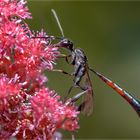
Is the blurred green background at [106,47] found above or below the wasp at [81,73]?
above

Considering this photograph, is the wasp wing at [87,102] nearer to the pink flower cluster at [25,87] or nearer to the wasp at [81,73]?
the wasp at [81,73]

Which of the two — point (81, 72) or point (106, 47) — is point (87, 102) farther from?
point (106, 47)

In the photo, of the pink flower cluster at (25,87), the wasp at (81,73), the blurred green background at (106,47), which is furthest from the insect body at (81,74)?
the blurred green background at (106,47)

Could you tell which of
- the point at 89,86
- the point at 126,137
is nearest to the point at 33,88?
the point at 89,86

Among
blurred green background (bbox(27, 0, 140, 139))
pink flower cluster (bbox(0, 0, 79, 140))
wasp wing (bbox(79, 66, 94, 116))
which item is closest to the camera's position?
pink flower cluster (bbox(0, 0, 79, 140))

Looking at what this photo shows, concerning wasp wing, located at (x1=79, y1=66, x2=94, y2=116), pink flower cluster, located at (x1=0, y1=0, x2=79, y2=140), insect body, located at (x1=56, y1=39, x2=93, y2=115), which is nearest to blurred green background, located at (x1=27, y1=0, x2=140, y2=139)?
insect body, located at (x1=56, y1=39, x2=93, y2=115)

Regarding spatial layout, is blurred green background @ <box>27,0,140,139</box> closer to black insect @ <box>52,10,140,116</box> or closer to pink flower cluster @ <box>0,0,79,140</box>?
black insect @ <box>52,10,140,116</box>
